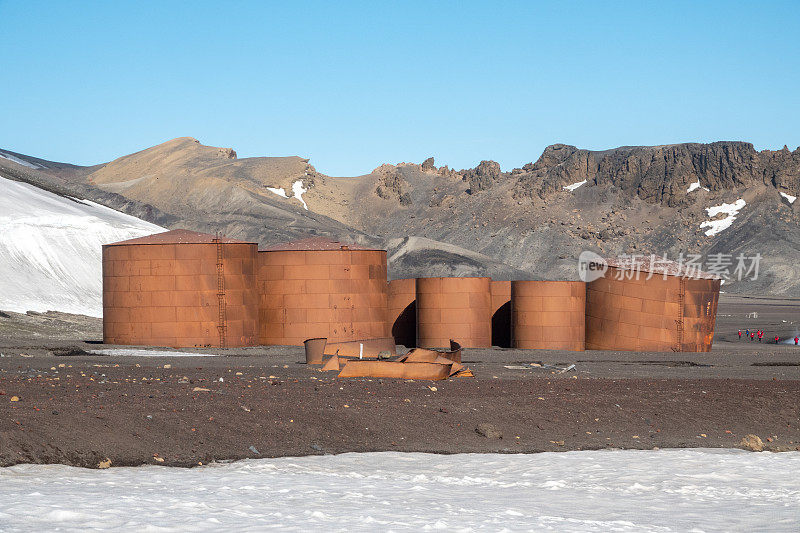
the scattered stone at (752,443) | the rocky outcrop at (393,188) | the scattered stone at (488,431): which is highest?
the rocky outcrop at (393,188)

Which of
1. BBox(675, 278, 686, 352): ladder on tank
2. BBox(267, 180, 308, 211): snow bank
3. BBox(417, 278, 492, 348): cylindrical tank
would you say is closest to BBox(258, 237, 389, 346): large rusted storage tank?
BBox(417, 278, 492, 348): cylindrical tank

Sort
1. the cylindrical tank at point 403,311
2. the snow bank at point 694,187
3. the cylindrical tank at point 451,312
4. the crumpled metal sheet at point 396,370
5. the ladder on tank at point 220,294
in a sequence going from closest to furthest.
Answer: the crumpled metal sheet at point 396,370 < the ladder on tank at point 220,294 < the cylindrical tank at point 451,312 < the cylindrical tank at point 403,311 < the snow bank at point 694,187

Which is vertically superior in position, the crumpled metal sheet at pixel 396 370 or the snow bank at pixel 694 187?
the snow bank at pixel 694 187

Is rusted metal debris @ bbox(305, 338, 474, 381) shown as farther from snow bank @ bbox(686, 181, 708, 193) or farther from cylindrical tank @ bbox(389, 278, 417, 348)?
snow bank @ bbox(686, 181, 708, 193)

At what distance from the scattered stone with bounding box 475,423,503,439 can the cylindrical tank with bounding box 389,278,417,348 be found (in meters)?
24.5

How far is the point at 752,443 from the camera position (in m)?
16.2

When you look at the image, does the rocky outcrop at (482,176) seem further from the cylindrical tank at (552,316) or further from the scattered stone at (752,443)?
the scattered stone at (752,443)

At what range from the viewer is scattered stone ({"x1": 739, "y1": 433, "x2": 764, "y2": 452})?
632 inches

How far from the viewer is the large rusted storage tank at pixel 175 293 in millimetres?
33625

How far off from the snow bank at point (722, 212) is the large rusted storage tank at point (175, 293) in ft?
404

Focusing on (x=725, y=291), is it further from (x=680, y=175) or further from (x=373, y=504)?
(x=373, y=504)

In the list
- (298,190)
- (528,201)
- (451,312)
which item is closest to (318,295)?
(451,312)

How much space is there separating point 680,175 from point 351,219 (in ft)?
207

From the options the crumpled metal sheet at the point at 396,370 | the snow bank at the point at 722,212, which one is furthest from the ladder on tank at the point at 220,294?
the snow bank at the point at 722,212
